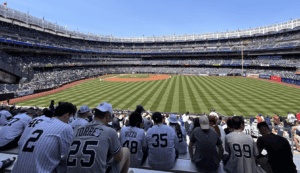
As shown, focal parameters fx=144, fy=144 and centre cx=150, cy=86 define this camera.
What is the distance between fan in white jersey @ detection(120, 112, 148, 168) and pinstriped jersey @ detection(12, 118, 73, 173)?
66.2 inches

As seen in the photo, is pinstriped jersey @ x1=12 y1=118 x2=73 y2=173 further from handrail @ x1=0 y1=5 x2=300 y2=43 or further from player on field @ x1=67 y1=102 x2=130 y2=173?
handrail @ x1=0 y1=5 x2=300 y2=43

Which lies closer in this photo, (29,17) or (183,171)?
(183,171)

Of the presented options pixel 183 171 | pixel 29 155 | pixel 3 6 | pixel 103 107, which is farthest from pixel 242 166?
pixel 3 6

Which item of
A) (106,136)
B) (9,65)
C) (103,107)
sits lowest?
(106,136)

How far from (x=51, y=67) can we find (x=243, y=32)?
90204mm

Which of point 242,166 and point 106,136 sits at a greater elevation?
point 106,136

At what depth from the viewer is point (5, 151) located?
15.1 feet

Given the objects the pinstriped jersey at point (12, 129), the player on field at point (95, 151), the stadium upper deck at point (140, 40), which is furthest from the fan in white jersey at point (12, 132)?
the stadium upper deck at point (140, 40)

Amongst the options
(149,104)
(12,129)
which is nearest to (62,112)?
(12,129)

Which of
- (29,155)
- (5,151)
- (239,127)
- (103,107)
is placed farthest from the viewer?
(5,151)

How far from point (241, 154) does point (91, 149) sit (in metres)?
3.54

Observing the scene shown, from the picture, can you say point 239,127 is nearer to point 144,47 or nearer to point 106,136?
point 106,136

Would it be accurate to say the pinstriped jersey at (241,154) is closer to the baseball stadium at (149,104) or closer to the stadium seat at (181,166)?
the baseball stadium at (149,104)

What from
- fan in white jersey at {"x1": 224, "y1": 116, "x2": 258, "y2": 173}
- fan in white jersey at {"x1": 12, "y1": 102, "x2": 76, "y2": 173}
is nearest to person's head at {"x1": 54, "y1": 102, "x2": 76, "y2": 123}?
fan in white jersey at {"x1": 12, "y1": 102, "x2": 76, "y2": 173}
